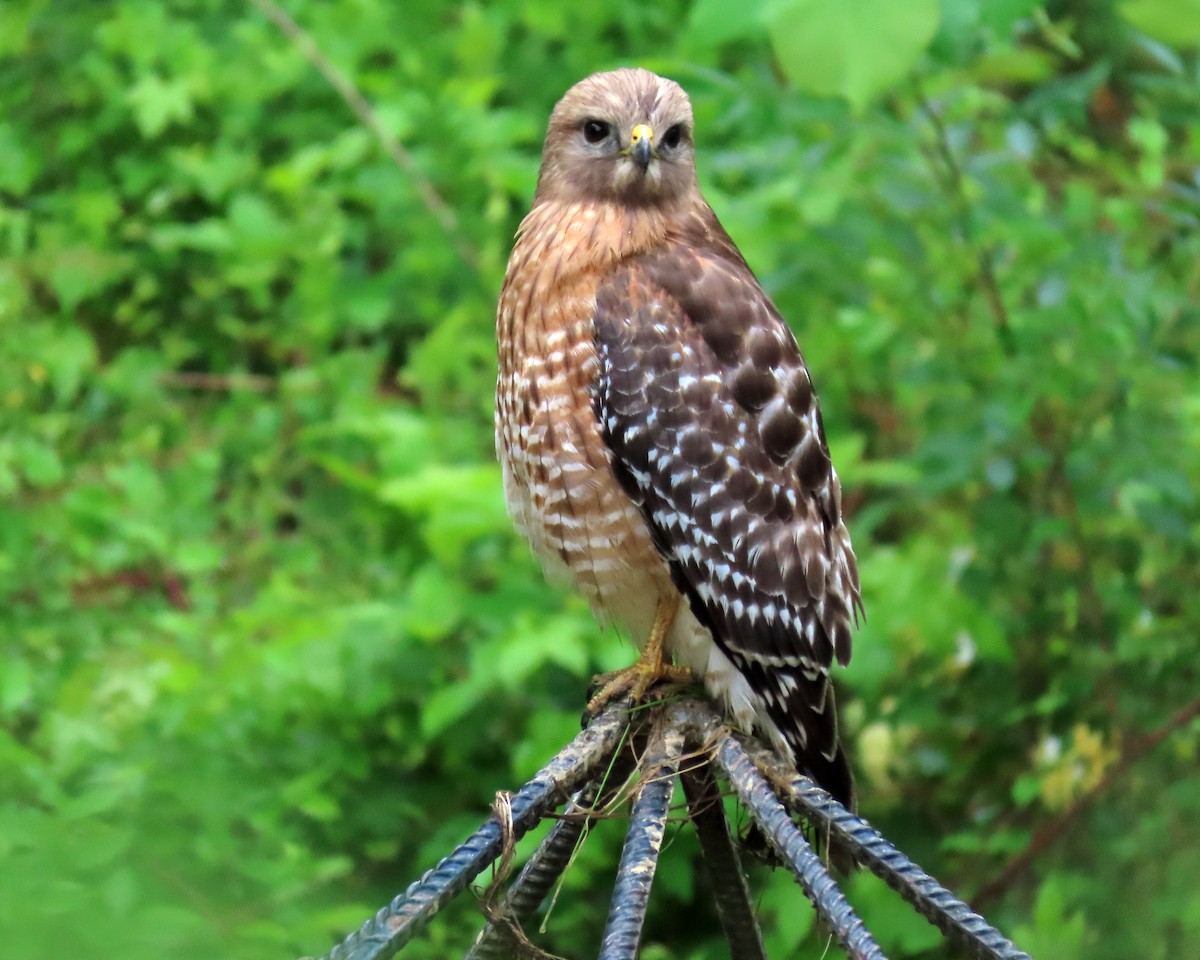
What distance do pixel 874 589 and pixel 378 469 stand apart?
5.26 feet

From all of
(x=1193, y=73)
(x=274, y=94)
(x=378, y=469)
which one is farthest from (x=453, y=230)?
(x=1193, y=73)

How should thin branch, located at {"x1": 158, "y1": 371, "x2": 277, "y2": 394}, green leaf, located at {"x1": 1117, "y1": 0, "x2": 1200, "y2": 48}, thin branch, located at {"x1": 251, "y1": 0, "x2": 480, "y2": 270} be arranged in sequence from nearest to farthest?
green leaf, located at {"x1": 1117, "y1": 0, "x2": 1200, "y2": 48} < thin branch, located at {"x1": 251, "y1": 0, "x2": 480, "y2": 270} < thin branch, located at {"x1": 158, "y1": 371, "x2": 277, "y2": 394}

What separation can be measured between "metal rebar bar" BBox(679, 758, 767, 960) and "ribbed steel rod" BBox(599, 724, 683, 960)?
4 cm

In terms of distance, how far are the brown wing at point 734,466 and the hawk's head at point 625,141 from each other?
0.42ft

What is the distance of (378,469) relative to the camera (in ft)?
13.3

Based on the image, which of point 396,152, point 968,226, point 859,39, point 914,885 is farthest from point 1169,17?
point 396,152

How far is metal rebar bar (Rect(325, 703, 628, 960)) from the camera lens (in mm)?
1182

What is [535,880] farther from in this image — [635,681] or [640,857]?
[635,681]

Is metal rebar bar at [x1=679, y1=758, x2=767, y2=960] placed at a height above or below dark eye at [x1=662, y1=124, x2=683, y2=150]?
below

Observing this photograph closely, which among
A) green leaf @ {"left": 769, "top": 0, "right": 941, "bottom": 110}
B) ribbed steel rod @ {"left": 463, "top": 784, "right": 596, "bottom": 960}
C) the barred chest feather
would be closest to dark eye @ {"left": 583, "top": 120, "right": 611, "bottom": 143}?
the barred chest feather

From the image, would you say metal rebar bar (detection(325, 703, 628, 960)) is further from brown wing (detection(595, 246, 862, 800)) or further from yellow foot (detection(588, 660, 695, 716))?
brown wing (detection(595, 246, 862, 800))

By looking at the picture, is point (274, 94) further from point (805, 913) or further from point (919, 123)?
point (805, 913)

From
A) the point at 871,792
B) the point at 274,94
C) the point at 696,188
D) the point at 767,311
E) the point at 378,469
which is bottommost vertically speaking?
the point at 871,792

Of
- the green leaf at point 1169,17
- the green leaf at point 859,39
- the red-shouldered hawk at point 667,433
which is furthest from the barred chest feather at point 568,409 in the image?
the green leaf at point 1169,17
